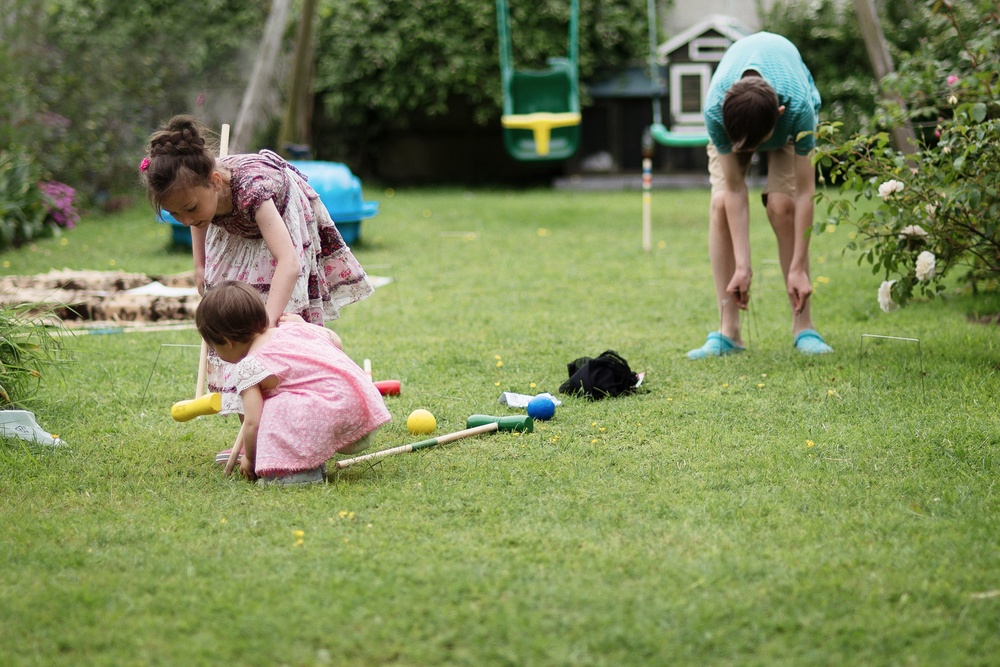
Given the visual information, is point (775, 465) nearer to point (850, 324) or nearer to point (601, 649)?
point (601, 649)

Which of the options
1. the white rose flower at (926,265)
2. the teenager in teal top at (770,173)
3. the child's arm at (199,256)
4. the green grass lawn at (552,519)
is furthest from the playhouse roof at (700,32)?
the child's arm at (199,256)

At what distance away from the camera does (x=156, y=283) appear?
5.68m

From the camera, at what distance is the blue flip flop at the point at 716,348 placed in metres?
4.24

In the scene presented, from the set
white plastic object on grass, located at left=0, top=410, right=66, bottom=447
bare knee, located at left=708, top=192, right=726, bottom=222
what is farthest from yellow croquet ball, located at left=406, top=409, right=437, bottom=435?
bare knee, located at left=708, top=192, right=726, bottom=222

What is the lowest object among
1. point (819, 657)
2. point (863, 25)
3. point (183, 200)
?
point (819, 657)

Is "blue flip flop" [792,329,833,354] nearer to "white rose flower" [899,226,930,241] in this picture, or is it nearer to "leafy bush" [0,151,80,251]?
"white rose flower" [899,226,930,241]

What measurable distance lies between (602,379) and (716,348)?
2.63ft

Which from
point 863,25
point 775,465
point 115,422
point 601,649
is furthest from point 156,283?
point 863,25

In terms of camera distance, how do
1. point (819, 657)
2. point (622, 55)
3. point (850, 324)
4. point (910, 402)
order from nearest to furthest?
point (819, 657), point (910, 402), point (850, 324), point (622, 55)

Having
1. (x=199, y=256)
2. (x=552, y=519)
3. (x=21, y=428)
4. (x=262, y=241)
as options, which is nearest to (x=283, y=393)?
(x=262, y=241)

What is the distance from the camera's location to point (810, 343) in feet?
13.8

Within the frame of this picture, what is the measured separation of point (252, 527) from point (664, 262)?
4.67m

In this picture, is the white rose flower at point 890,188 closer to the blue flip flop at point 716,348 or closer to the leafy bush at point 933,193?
the leafy bush at point 933,193

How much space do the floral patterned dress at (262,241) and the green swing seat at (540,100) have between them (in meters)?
7.01
